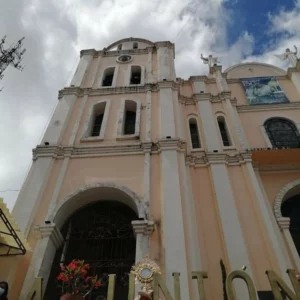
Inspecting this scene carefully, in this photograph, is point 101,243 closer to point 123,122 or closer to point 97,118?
point 123,122

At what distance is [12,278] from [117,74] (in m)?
10.6

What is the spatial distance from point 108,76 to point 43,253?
1046cm

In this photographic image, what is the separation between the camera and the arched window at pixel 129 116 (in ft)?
39.9

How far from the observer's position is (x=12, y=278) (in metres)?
6.94

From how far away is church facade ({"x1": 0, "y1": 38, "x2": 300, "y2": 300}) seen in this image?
25.0 feet

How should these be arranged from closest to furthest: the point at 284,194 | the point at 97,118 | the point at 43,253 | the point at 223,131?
1. the point at 43,253
2. the point at 284,194
3. the point at 223,131
4. the point at 97,118

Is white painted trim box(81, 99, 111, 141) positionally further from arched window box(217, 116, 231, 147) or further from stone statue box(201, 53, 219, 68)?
stone statue box(201, 53, 219, 68)

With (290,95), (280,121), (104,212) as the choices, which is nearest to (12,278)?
(104,212)

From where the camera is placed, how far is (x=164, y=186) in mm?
8695

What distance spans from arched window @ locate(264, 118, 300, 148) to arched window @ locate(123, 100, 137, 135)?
5638mm

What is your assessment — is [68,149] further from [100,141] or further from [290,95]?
[290,95]

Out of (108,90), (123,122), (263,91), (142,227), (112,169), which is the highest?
(263,91)

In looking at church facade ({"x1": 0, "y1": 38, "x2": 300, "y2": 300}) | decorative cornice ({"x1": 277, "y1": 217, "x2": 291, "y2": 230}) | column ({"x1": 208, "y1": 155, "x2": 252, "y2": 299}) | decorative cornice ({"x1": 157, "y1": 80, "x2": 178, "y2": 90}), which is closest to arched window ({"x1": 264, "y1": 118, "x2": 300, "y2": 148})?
church facade ({"x1": 0, "y1": 38, "x2": 300, "y2": 300})

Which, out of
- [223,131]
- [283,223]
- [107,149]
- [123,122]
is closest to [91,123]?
[123,122]
